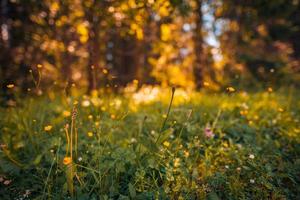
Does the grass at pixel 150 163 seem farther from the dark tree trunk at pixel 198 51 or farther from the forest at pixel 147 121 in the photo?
the dark tree trunk at pixel 198 51

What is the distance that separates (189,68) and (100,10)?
5116 millimetres

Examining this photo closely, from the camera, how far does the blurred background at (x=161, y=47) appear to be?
666 centimetres

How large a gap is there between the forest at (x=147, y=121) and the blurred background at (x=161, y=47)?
4cm

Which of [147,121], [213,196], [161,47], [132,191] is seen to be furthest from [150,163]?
[161,47]

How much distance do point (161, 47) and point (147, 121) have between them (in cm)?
249

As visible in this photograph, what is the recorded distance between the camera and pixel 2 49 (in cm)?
691

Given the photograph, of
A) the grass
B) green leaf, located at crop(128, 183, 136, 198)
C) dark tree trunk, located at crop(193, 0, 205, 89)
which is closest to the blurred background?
dark tree trunk, located at crop(193, 0, 205, 89)

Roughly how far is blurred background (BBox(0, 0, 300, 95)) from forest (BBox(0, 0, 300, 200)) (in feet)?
0.11

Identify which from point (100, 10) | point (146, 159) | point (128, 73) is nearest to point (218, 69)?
point (128, 73)

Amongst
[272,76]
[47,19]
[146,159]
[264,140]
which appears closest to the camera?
[146,159]

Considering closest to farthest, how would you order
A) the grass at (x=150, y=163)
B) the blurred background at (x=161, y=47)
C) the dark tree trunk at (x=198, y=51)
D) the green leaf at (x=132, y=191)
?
1. the green leaf at (x=132, y=191)
2. the grass at (x=150, y=163)
3. the blurred background at (x=161, y=47)
4. the dark tree trunk at (x=198, y=51)

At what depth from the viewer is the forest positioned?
253 cm

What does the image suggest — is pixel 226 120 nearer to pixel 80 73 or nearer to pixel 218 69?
pixel 218 69

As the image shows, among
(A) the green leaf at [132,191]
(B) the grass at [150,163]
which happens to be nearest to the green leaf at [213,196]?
(B) the grass at [150,163]
